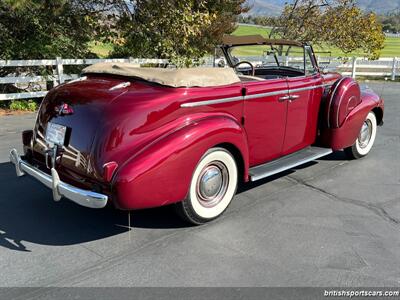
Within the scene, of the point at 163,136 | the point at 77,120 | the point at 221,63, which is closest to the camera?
the point at 163,136

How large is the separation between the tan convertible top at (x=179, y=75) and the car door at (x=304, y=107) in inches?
37.8

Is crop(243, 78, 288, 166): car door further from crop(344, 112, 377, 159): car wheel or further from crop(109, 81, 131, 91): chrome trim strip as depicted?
crop(344, 112, 377, 159): car wheel

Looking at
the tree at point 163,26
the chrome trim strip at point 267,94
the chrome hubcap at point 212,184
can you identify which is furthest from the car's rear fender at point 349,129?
the tree at point 163,26

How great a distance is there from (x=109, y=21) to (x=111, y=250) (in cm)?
989

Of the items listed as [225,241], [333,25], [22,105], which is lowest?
[225,241]

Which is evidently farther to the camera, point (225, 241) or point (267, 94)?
point (267, 94)

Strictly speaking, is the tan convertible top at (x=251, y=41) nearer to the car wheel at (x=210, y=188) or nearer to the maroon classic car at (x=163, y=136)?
the maroon classic car at (x=163, y=136)

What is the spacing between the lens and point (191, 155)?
362cm

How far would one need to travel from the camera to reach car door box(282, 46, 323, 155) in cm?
493

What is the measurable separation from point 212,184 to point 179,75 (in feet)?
3.40

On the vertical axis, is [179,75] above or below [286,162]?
above

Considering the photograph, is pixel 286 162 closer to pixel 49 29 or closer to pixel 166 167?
pixel 166 167

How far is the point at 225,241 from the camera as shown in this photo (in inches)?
145

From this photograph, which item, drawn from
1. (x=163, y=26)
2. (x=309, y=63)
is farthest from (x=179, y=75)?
(x=163, y=26)
